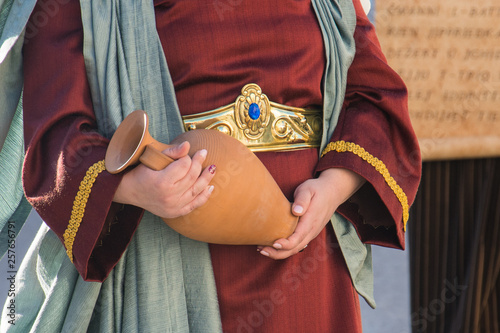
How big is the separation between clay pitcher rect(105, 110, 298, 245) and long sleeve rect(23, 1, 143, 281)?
0.24 ft

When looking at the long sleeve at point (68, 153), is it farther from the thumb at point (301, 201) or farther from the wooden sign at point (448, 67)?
the wooden sign at point (448, 67)

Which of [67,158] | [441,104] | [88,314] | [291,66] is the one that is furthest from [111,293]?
[441,104]

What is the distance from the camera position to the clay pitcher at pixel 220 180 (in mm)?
931

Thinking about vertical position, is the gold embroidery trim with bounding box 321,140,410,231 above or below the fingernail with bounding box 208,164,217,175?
below

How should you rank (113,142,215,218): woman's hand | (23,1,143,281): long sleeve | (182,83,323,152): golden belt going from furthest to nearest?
(182,83,323,152): golden belt, (23,1,143,281): long sleeve, (113,142,215,218): woman's hand

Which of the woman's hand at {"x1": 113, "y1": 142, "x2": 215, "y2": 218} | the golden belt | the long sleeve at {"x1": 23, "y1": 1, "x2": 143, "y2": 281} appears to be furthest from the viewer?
the golden belt

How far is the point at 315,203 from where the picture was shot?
1.12m

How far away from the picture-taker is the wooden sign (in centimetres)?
208

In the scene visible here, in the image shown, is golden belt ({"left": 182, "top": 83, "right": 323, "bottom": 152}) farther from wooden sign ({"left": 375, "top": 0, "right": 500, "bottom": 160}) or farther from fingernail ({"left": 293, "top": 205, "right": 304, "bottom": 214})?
wooden sign ({"left": 375, "top": 0, "right": 500, "bottom": 160})

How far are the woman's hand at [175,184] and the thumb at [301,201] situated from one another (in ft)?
0.67

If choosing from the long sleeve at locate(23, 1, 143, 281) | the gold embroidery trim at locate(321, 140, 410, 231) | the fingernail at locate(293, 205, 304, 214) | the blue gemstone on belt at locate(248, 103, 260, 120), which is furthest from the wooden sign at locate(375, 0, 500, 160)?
the long sleeve at locate(23, 1, 143, 281)

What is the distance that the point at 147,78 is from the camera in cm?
110

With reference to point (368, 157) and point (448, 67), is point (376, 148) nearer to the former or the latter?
point (368, 157)

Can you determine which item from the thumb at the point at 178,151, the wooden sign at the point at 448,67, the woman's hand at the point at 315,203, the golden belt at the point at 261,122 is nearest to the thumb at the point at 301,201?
the woman's hand at the point at 315,203
